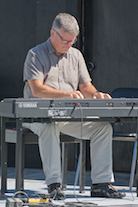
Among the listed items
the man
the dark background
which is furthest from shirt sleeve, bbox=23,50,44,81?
the dark background

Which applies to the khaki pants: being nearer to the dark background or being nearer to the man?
the man

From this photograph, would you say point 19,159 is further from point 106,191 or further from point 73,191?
point 73,191

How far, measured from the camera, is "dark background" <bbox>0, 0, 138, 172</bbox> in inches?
167

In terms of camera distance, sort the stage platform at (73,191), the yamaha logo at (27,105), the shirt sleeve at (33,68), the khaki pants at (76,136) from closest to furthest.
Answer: the yamaha logo at (27,105) < the stage platform at (73,191) < the khaki pants at (76,136) < the shirt sleeve at (33,68)

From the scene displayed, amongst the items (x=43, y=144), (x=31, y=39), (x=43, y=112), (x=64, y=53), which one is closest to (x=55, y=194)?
(x=43, y=144)

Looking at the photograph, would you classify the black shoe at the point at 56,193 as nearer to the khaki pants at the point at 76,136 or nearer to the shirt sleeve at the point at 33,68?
the khaki pants at the point at 76,136

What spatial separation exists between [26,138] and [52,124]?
236 millimetres

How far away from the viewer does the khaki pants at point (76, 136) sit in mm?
2645

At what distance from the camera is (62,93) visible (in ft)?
9.03

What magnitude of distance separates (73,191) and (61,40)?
1177 mm

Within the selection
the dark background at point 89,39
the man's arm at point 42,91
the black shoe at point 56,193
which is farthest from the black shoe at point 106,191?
the dark background at point 89,39

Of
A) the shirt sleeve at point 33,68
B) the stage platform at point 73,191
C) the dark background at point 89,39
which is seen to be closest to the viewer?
the stage platform at point 73,191

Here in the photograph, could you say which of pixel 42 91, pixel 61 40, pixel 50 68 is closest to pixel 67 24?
pixel 61 40

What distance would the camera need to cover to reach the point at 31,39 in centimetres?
443
